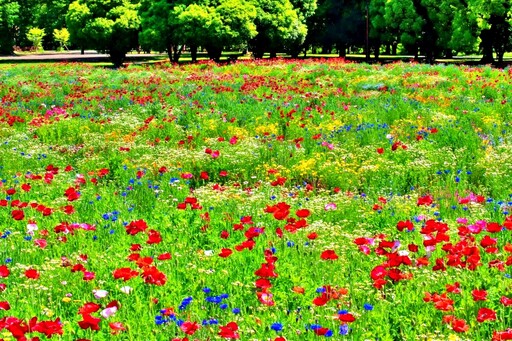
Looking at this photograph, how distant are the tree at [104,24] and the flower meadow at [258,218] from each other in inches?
1342

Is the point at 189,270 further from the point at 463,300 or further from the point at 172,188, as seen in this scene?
the point at 172,188

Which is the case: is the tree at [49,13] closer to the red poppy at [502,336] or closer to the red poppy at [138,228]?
the red poppy at [138,228]

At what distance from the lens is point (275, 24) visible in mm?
48844

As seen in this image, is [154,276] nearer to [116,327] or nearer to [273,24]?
[116,327]

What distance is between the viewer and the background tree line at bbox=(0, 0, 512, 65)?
41.8 meters

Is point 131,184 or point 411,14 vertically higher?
point 411,14

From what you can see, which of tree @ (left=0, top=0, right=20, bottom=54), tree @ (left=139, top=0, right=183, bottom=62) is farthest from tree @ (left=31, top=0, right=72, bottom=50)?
tree @ (left=139, top=0, right=183, bottom=62)

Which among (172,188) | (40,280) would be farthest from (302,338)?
(172,188)

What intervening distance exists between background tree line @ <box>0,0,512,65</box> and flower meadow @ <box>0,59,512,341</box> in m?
28.5

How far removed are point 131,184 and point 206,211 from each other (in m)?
1.72

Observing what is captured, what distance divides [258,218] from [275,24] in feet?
148

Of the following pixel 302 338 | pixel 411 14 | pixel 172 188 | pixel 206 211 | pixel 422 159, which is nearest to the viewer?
pixel 302 338

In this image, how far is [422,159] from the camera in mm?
8031

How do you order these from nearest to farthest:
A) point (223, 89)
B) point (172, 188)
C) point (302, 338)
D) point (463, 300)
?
point (302, 338) < point (463, 300) < point (172, 188) < point (223, 89)
